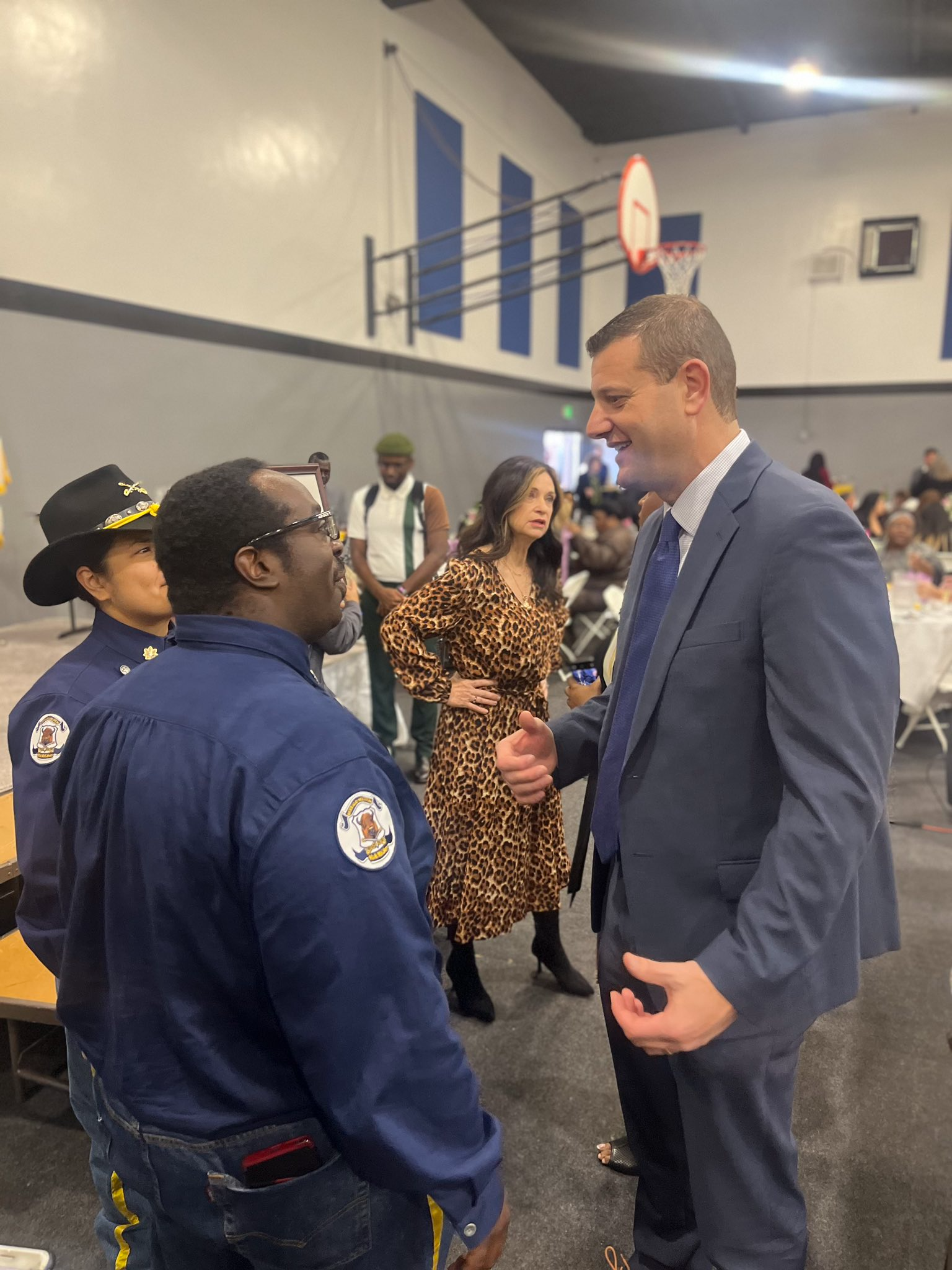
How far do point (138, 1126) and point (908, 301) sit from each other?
13955 millimetres

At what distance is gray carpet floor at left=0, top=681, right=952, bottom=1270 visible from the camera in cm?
188

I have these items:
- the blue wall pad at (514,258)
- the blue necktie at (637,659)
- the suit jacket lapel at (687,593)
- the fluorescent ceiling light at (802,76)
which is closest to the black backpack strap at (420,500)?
the blue necktie at (637,659)

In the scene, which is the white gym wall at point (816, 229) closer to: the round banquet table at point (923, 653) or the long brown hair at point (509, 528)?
the round banquet table at point (923, 653)

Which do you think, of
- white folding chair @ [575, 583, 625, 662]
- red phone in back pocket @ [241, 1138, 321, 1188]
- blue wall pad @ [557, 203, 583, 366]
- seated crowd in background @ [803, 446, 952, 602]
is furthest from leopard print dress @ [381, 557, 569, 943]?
blue wall pad @ [557, 203, 583, 366]

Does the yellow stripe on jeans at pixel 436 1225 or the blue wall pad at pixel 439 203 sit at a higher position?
the blue wall pad at pixel 439 203

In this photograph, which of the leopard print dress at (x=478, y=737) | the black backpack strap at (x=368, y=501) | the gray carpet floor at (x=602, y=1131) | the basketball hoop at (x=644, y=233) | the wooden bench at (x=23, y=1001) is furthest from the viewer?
the basketball hoop at (x=644, y=233)

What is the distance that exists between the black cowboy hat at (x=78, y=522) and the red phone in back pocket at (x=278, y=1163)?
1.16 m

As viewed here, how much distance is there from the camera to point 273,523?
0.97 meters

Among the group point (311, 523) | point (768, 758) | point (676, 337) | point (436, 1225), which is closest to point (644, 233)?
point (676, 337)

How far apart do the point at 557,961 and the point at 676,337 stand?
2.22 m

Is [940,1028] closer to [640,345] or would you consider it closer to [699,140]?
[640,345]

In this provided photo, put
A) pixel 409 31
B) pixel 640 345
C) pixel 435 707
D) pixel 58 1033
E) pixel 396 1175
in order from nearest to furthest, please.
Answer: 1. pixel 396 1175
2. pixel 640 345
3. pixel 58 1033
4. pixel 435 707
5. pixel 409 31

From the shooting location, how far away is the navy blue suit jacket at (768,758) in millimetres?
1034

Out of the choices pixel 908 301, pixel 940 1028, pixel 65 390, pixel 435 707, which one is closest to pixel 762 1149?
pixel 940 1028
